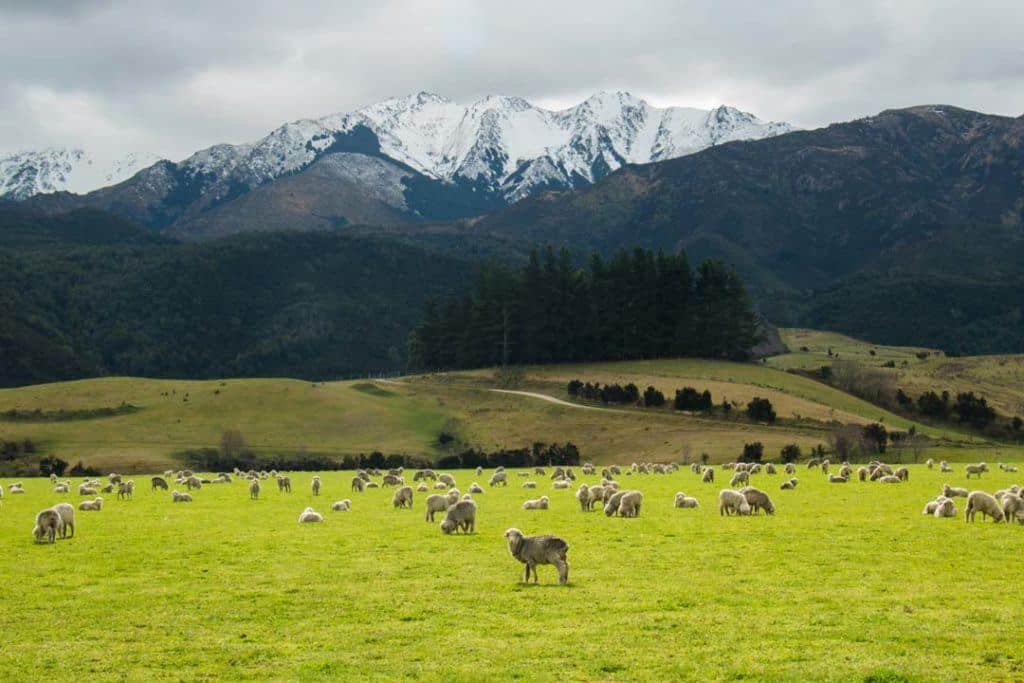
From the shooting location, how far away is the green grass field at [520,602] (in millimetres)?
15531

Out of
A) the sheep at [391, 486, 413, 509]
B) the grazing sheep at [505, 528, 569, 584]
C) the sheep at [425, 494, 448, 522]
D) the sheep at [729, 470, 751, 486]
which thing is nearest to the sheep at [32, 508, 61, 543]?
the sheep at [425, 494, 448, 522]

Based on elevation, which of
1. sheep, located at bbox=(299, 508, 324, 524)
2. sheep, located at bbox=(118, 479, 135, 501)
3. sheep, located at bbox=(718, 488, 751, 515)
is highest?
sheep, located at bbox=(718, 488, 751, 515)

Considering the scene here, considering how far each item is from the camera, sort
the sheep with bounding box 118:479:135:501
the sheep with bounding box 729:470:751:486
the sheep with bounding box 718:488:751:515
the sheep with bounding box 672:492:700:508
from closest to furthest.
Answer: the sheep with bounding box 718:488:751:515
the sheep with bounding box 672:492:700:508
the sheep with bounding box 729:470:751:486
the sheep with bounding box 118:479:135:501

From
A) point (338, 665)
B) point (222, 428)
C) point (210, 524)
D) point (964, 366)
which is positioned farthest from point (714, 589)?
point (964, 366)

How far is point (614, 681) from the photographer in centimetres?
1459

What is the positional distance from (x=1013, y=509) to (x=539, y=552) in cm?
1589

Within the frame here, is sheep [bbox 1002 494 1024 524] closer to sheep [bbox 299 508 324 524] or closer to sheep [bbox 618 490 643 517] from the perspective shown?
sheep [bbox 618 490 643 517]

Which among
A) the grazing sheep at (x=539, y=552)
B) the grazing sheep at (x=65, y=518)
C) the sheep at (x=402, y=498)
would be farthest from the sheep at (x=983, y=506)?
the grazing sheep at (x=65, y=518)

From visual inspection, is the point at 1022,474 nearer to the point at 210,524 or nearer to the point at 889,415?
the point at 210,524

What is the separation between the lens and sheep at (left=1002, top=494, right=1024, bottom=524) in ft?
97.7

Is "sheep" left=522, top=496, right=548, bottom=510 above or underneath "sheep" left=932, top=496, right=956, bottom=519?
underneath

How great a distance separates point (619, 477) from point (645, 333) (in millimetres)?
80521

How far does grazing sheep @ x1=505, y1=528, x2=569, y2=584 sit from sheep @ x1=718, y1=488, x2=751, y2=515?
517 inches

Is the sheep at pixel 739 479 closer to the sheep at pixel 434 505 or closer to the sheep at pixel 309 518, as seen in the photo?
the sheep at pixel 434 505
